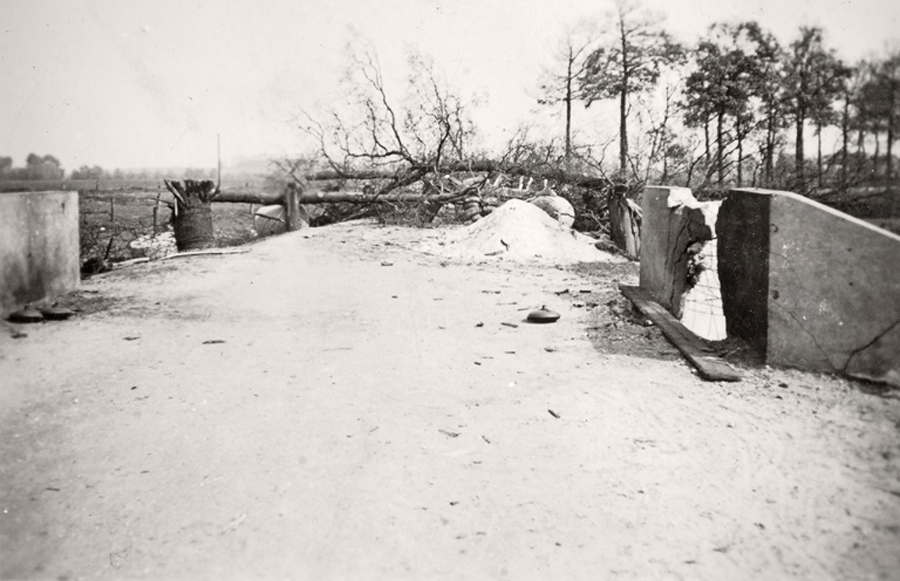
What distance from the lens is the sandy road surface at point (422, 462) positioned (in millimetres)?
2252

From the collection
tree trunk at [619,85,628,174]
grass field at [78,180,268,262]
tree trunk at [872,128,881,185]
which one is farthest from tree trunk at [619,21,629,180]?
grass field at [78,180,268,262]

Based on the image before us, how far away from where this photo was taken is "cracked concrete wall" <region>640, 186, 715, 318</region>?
17.1 feet

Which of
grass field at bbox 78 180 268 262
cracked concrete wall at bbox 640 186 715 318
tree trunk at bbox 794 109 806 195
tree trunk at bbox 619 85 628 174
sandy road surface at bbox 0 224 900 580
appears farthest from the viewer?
tree trunk at bbox 619 85 628 174

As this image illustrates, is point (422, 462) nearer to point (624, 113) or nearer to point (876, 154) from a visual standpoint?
point (876, 154)

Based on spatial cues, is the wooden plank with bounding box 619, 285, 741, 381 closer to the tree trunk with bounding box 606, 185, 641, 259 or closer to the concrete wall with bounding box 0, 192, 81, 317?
the tree trunk with bounding box 606, 185, 641, 259

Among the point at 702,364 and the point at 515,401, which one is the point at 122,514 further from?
the point at 702,364

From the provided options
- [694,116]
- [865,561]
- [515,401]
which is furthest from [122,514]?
[694,116]

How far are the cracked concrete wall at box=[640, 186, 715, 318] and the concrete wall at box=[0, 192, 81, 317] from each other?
5.02m

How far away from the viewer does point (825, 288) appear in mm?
3508

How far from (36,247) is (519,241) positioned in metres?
5.66

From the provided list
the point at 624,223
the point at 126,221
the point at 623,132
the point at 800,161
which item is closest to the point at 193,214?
the point at 126,221

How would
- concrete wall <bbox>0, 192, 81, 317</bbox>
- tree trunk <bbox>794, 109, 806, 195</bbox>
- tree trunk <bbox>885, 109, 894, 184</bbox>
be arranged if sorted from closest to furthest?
tree trunk <bbox>885, 109, 894, 184</bbox> → concrete wall <bbox>0, 192, 81, 317</bbox> → tree trunk <bbox>794, 109, 806, 195</bbox>

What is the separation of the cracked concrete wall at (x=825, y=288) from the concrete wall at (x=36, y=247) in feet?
16.5

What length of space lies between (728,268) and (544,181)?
7901 millimetres
